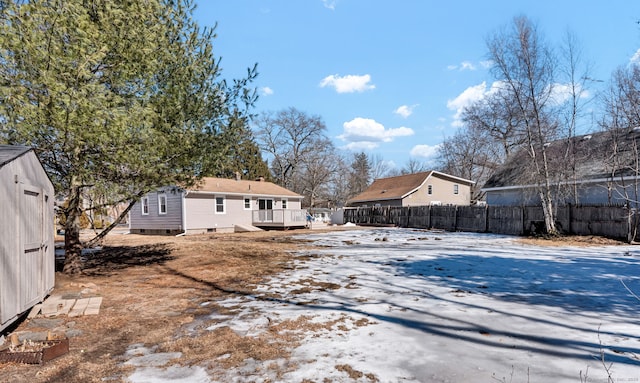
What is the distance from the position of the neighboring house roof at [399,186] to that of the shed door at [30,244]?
28949 mm

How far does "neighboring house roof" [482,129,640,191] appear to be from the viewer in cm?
1783

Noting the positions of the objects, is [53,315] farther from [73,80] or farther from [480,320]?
[480,320]

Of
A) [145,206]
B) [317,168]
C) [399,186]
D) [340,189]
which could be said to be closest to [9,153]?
[145,206]

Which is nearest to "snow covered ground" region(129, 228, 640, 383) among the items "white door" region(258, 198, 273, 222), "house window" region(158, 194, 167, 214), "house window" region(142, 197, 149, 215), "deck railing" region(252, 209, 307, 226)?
"deck railing" region(252, 209, 307, 226)

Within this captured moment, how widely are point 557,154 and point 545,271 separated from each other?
1465 cm

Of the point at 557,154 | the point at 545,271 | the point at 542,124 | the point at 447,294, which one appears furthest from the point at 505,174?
the point at 447,294

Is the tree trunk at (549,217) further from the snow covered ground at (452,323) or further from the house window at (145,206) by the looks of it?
the house window at (145,206)

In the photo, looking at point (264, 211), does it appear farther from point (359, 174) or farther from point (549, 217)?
point (359, 174)

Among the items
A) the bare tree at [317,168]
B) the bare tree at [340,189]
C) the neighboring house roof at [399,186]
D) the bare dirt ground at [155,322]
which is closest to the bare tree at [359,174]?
the bare tree at [340,189]

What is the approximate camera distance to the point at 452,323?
460 centimetres

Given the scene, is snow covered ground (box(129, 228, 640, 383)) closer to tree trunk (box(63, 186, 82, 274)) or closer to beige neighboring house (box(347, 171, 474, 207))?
tree trunk (box(63, 186, 82, 274))

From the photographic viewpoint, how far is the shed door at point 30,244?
14.8 feet

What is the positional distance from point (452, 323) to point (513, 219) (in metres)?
17.6

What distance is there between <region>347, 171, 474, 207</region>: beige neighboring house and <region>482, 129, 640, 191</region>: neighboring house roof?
419 inches
